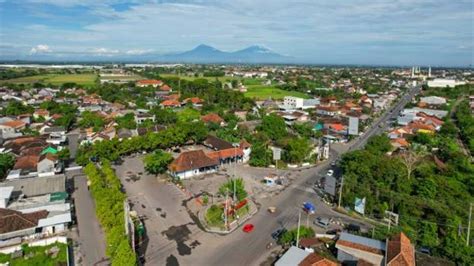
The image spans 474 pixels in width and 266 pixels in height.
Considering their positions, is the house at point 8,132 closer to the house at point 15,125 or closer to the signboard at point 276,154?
the house at point 15,125

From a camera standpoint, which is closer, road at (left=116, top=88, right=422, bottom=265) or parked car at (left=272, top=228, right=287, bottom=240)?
Answer: road at (left=116, top=88, right=422, bottom=265)

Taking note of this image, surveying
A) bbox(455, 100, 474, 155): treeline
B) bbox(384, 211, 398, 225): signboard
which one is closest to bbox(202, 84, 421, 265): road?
bbox(384, 211, 398, 225): signboard

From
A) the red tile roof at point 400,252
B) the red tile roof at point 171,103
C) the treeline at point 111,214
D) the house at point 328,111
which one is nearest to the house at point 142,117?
the red tile roof at point 171,103

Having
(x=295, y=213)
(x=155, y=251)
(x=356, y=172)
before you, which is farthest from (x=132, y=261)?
(x=356, y=172)

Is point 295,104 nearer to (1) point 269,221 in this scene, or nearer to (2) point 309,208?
(2) point 309,208

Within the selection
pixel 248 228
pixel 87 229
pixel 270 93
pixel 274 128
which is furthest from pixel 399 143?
pixel 270 93

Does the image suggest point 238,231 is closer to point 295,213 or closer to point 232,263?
point 232,263

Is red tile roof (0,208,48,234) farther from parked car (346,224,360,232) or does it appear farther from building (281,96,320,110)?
building (281,96,320,110)
